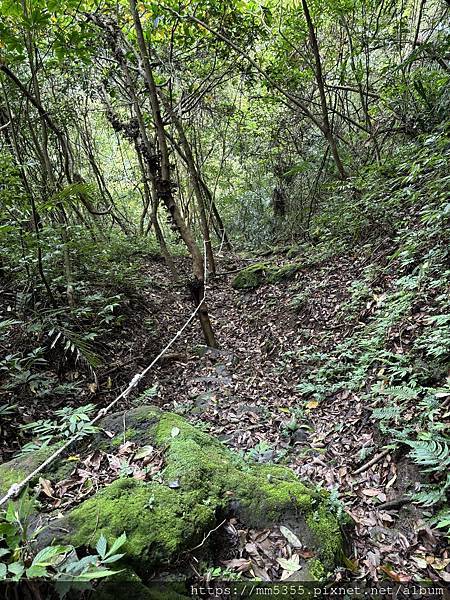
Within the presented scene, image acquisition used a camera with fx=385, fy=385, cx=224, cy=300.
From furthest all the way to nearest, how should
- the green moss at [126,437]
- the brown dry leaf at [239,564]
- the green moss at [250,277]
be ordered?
the green moss at [250,277] → the green moss at [126,437] → the brown dry leaf at [239,564]

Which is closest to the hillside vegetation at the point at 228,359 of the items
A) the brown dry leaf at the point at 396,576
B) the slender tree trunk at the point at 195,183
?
the brown dry leaf at the point at 396,576

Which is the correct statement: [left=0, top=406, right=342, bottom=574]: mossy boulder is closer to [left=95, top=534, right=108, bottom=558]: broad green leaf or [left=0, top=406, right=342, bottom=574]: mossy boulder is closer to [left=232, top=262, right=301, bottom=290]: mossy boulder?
[left=95, top=534, right=108, bottom=558]: broad green leaf

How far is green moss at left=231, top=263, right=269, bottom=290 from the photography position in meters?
8.95

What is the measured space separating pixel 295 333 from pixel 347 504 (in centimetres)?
336

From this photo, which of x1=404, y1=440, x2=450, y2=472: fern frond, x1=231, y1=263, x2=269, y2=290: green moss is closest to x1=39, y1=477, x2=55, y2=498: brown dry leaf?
x1=404, y1=440, x2=450, y2=472: fern frond

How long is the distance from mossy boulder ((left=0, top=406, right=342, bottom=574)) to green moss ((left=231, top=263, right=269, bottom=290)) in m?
→ 6.04

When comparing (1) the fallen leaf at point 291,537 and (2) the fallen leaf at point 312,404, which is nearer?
(1) the fallen leaf at point 291,537

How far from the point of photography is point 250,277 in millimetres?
9109

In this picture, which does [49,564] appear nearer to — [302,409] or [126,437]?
[126,437]

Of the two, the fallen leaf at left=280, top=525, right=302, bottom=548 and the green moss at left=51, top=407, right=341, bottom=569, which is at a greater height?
the green moss at left=51, top=407, right=341, bottom=569

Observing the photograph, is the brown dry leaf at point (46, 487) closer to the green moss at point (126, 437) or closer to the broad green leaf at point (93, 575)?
the green moss at point (126, 437)

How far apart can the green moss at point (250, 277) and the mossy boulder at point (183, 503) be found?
6.04m

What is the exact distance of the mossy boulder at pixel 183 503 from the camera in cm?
196

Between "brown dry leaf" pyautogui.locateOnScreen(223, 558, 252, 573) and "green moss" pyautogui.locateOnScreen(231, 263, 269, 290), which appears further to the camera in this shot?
"green moss" pyautogui.locateOnScreen(231, 263, 269, 290)
